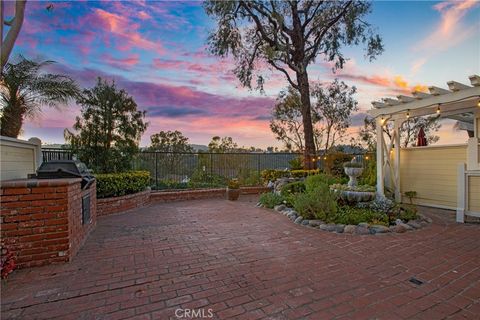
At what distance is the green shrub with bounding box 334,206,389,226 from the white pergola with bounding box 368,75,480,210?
1346 millimetres

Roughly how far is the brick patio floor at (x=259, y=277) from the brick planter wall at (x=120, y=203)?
163 cm

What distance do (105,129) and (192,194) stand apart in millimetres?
3492

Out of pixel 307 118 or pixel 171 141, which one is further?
pixel 171 141

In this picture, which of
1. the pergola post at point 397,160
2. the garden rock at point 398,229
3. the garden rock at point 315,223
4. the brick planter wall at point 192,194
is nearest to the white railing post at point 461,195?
the pergola post at point 397,160

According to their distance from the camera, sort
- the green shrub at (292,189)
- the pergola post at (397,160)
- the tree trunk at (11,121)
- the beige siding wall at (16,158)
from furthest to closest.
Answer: the green shrub at (292,189)
the pergola post at (397,160)
the tree trunk at (11,121)
the beige siding wall at (16,158)

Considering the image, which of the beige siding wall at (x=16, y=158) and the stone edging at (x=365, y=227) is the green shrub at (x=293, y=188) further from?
the beige siding wall at (x=16, y=158)

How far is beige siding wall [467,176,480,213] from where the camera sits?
4961 millimetres

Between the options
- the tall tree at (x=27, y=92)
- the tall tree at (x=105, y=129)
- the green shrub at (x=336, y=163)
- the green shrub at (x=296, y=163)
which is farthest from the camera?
the green shrub at (x=296, y=163)

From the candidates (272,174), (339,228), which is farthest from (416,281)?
(272,174)

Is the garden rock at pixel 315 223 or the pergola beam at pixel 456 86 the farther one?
the garden rock at pixel 315 223

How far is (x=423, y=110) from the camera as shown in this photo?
5.82m

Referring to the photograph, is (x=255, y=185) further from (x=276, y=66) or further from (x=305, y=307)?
(x=305, y=307)

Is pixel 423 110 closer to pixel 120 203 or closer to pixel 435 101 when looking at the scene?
pixel 435 101

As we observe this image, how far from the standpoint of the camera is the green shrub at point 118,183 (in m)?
5.92
